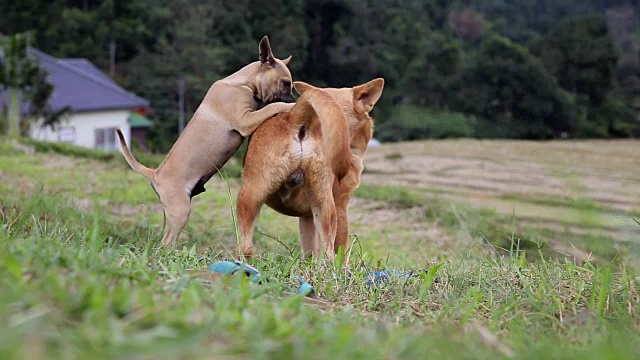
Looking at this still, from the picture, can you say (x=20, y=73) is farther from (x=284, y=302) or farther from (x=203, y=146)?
(x=284, y=302)

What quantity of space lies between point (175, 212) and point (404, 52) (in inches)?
1457

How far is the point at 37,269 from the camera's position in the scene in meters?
2.29

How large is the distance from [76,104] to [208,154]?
2581 centimetres

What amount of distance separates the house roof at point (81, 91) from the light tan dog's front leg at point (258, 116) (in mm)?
25324

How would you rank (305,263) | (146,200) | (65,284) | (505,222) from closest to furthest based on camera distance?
(65,284)
(305,263)
(146,200)
(505,222)

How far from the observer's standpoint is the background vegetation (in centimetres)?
3534

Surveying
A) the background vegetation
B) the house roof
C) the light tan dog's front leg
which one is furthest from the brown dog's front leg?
the background vegetation

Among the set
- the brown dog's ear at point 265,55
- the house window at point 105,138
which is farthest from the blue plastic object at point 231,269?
the house window at point 105,138

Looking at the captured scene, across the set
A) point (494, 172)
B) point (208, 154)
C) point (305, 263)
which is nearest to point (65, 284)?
point (305, 263)

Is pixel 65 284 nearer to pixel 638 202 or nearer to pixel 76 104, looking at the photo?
pixel 638 202

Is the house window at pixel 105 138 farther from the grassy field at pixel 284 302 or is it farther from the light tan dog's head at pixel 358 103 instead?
the light tan dog's head at pixel 358 103

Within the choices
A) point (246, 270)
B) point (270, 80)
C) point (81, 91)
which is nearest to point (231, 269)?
point (246, 270)

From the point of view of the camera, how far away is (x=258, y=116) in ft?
16.8

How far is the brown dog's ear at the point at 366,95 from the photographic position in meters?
5.75
